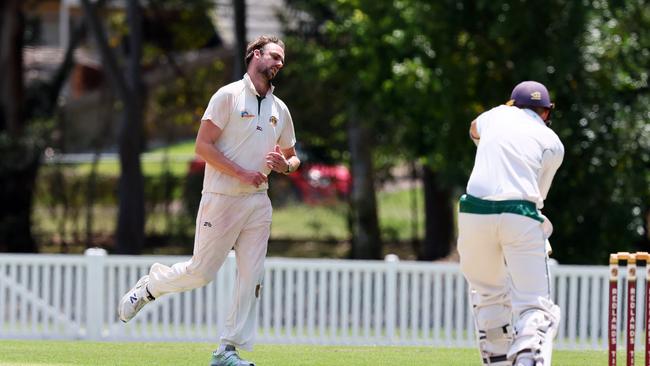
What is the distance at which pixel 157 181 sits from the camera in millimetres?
27453

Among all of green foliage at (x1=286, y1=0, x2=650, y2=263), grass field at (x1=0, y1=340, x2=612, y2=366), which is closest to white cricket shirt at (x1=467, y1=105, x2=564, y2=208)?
grass field at (x1=0, y1=340, x2=612, y2=366)

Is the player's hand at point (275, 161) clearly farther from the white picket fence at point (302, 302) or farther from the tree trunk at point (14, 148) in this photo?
the tree trunk at point (14, 148)

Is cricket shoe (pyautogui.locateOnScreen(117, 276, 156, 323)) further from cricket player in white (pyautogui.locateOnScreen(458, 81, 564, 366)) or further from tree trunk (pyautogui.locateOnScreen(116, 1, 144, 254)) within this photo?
tree trunk (pyautogui.locateOnScreen(116, 1, 144, 254))

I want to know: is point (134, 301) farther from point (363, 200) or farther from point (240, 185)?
point (363, 200)

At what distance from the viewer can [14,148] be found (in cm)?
2658

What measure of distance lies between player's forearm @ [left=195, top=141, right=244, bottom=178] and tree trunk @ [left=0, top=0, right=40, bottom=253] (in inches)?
734

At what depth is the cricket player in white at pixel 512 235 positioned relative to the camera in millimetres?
7645

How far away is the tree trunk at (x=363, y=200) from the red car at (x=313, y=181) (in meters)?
0.88

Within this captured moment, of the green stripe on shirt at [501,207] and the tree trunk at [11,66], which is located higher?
the tree trunk at [11,66]

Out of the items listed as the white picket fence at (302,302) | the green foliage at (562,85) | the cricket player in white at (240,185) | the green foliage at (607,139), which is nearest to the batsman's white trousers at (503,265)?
the cricket player in white at (240,185)

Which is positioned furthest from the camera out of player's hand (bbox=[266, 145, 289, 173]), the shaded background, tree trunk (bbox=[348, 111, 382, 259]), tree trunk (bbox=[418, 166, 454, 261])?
tree trunk (bbox=[418, 166, 454, 261])

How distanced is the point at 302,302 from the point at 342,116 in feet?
31.4

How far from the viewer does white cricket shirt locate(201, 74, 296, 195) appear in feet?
28.0

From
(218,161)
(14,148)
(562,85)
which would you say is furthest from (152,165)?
(218,161)
